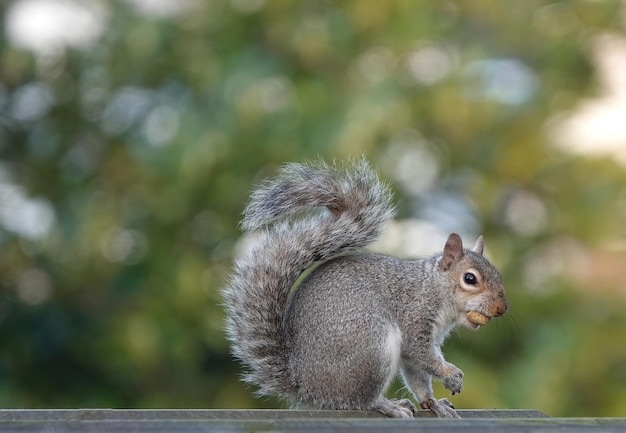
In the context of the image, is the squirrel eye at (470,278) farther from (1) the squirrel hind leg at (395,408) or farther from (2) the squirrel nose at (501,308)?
(1) the squirrel hind leg at (395,408)

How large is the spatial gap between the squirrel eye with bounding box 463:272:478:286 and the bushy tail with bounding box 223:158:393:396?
0.63 feet

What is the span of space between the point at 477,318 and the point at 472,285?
0.08m

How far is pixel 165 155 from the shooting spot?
3.52m

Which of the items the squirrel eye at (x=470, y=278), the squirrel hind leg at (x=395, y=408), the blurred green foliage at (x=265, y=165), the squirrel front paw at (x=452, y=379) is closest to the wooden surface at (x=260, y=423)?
the squirrel hind leg at (x=395, y=408)

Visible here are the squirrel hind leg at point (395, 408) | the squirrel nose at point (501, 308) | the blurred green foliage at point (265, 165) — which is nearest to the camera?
the squirrel hind leg at point (395, 408)

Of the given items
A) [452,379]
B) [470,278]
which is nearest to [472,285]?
[470,278]

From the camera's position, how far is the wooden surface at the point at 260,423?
131 centimetres

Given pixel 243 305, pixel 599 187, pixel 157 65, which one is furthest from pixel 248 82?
pixel 243 305

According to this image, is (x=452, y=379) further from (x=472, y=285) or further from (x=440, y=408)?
(x=472, y=285)

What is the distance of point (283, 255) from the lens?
1859 millimetres

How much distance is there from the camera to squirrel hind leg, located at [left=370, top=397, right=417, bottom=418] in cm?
177

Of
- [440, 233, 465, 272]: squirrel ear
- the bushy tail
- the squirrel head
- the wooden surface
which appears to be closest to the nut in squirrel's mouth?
the squirrel head

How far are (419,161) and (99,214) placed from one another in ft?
4.04

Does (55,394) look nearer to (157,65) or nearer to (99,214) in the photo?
(99,214)
